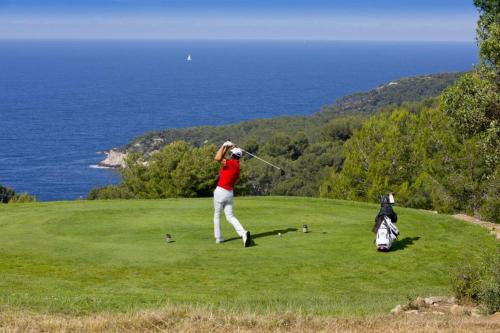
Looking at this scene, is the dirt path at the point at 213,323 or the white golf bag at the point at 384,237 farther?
the white golf bag at the point at 384,237

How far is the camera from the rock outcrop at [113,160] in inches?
7283

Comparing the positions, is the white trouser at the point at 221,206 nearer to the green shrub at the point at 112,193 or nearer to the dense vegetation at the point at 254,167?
the dense vegetation at the point at 254,167

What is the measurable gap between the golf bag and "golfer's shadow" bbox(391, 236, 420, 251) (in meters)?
0.21

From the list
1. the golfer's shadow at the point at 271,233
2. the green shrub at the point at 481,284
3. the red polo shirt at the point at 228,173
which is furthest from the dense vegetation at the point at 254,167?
the green shrub at the point at 481,284

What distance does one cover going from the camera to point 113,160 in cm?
18950

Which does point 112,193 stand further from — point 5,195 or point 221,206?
point 221,206

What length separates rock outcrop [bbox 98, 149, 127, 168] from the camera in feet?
607

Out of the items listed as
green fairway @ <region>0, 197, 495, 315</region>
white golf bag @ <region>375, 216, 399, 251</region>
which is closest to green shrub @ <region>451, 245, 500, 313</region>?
green fairway @ <region>0, 197, 495, 315</region>

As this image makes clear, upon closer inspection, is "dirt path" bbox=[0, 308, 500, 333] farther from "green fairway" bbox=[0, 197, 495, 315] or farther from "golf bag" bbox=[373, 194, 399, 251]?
"golf bag" bbox=[373, 194, 399, 251]

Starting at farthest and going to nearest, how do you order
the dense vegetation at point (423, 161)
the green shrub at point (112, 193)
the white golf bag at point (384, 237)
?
the green shrub at point (112, 193) → the dense vegetation at point (423, 161) → the white golf bag at point (384, 237)

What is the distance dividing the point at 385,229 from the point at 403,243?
4.65 ft

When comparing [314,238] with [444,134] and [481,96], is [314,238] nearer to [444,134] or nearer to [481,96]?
[481,96]

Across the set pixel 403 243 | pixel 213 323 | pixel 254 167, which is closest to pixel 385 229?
pixel 403 243

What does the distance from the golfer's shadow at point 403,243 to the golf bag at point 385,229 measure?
0.70ft
